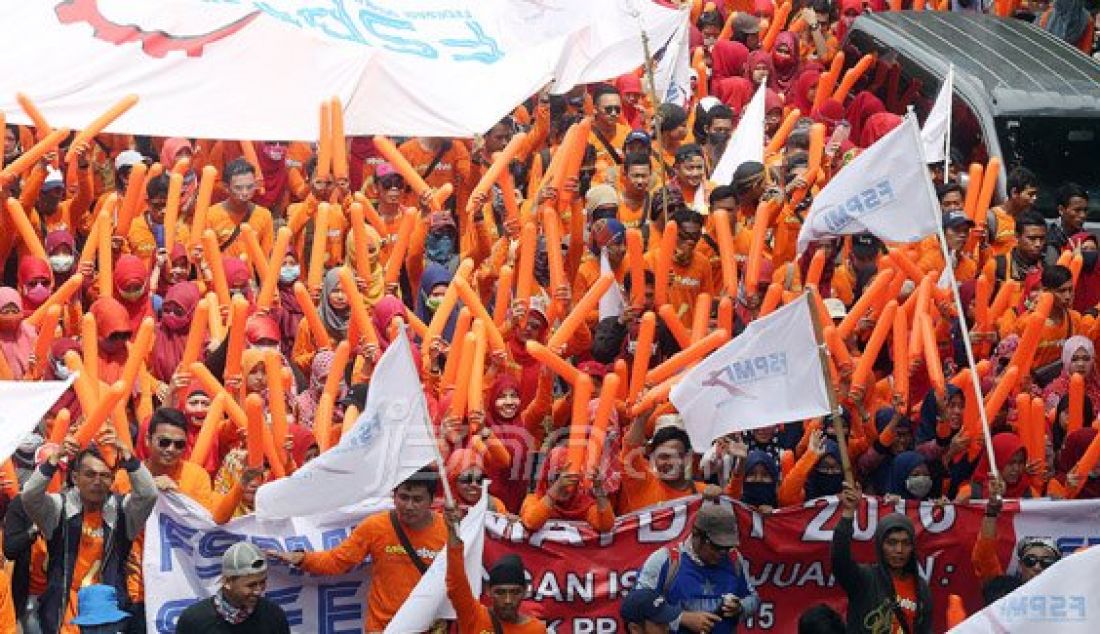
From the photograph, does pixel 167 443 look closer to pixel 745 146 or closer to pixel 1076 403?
pixel 1076 403

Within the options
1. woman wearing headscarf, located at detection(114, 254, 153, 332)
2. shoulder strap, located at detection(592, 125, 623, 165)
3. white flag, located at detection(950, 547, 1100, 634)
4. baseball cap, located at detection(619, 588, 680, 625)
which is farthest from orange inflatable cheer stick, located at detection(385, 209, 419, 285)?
white flag, located at detection(950, 547, 1100, 634)

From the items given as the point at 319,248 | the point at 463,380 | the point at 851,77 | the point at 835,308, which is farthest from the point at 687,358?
the point at 851,77

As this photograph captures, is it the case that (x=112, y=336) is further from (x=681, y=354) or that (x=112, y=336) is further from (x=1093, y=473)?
(x=1093, y=473)

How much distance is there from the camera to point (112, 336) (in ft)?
47.5

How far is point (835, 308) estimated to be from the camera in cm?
1539

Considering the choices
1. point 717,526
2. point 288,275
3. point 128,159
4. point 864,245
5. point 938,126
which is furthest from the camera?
point 938,126

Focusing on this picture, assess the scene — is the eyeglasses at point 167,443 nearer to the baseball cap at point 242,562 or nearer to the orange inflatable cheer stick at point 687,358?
the baseball cap at point 242,562

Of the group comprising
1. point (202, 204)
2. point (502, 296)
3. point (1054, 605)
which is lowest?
point (202, 204)

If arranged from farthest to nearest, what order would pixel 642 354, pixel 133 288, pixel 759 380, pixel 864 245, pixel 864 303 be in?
pixel 864 245
pixel 133 288
pixel 864 303
pixel 642 354
pixel 759 380

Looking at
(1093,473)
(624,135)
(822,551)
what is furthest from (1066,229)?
(822,551)

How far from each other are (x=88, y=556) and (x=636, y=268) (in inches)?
134

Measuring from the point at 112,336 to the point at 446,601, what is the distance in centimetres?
309

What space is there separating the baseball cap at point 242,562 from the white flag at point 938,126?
6674 millimetres

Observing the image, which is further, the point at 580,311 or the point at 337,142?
the point at 337,142
